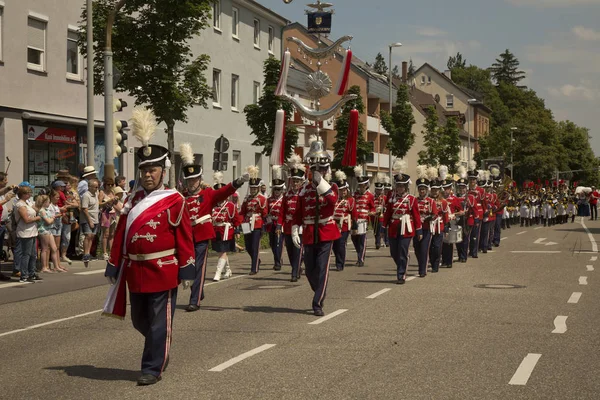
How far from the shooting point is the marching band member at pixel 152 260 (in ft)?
26.1

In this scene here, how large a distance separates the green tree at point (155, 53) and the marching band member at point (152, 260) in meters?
17.2

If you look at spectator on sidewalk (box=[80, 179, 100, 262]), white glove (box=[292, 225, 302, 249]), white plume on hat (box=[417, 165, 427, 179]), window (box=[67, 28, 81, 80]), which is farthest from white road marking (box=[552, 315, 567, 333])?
window (box=[67, 28, 81, 80])

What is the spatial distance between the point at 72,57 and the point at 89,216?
13808 millimetres

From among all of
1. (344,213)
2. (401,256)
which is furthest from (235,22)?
(401,256)

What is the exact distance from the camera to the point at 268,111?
122 ft

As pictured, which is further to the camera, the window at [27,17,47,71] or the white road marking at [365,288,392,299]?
the window at [27,17,47,71]

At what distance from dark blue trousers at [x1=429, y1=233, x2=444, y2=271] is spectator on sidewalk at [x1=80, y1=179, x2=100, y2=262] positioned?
6.98 metres

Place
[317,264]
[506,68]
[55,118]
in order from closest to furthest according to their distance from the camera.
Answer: [317,264] → [55,118] → [506,68]

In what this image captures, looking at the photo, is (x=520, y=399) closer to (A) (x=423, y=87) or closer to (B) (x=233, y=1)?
(B) (x=233, y=1)

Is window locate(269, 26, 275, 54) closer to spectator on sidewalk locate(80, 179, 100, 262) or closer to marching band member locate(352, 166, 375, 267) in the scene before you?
marching band member locate(352, 166, 375, 267)

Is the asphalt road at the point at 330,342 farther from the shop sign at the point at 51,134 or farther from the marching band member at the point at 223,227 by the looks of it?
the shop sign at the point at 51,134

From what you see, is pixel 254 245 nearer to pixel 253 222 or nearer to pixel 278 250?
pixel 253 222

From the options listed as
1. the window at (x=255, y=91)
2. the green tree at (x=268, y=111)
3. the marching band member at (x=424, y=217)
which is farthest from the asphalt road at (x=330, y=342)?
the window at (x=255, y=91)

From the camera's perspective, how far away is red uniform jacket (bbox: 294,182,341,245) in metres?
12.8
